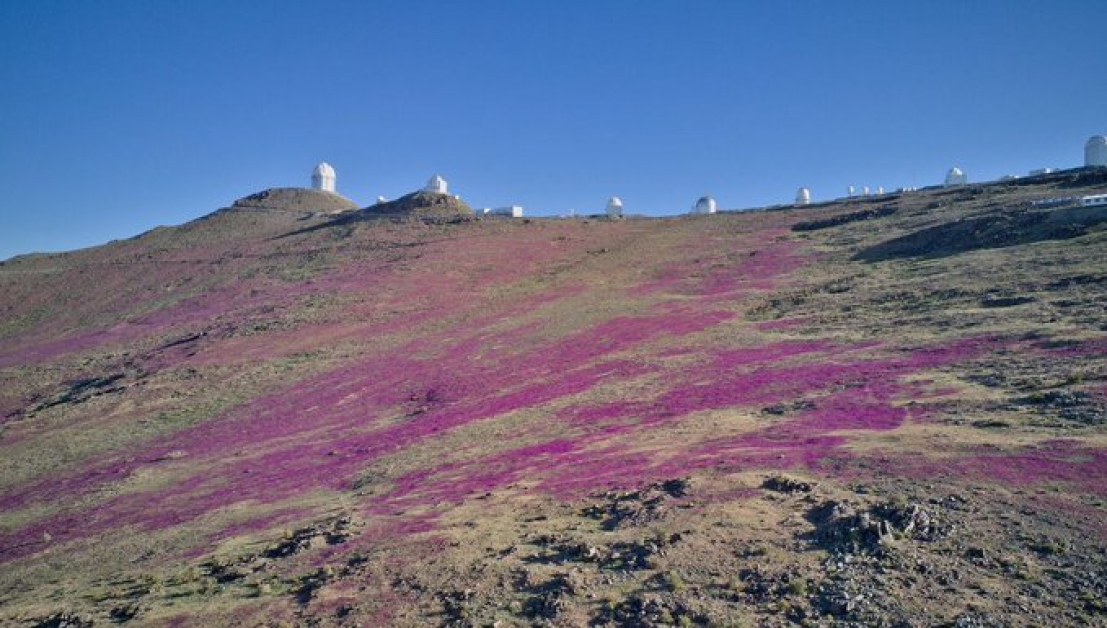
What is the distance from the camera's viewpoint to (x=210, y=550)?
17.7m

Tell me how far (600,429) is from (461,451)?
171 inches

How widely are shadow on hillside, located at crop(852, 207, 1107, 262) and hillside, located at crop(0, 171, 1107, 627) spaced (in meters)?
0.21

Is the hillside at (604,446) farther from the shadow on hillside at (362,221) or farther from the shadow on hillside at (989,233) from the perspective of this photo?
the shadow on hillside at (362,221)

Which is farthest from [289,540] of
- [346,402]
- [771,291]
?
[771,291]

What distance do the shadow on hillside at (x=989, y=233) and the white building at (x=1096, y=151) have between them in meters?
36.4

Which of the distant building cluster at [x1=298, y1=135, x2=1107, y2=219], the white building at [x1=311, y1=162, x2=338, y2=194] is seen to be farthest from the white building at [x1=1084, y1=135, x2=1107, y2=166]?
the white building at [x1=311, y1=162, x2=338, y2=194]

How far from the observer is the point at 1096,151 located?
71.1 metres

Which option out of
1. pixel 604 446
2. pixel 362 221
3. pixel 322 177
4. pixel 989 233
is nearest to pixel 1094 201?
pixel 989 233

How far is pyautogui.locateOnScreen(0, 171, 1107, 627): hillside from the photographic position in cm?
1266

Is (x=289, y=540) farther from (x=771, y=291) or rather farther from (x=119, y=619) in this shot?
(x=771, y=291)

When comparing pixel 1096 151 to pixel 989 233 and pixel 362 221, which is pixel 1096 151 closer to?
pixel 989 233

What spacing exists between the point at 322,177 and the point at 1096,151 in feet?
303

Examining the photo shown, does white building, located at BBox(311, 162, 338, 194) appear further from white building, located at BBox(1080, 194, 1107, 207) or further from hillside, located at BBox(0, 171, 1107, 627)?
white building, located at BBox(1080, 194, 1107, 207)

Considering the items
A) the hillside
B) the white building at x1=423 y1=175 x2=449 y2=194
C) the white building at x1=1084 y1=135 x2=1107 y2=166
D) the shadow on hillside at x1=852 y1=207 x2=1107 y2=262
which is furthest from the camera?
the white building at x1=423 y1=175 x2=449 y2=194
